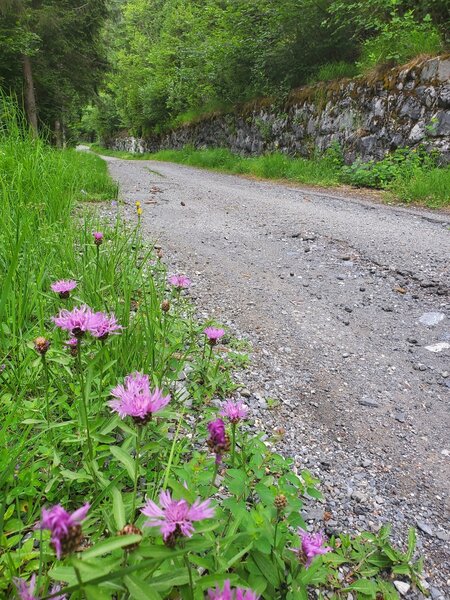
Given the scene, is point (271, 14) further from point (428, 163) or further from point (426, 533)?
point (426, 533)

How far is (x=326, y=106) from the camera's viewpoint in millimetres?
10266

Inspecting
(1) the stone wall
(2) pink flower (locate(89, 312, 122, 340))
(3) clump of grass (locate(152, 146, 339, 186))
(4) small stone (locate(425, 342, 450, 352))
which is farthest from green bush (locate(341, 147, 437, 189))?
(2) pink flower (locate(89, 312, 122, 340))

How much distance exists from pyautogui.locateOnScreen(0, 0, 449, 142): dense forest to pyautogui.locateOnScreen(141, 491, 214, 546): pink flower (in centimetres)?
982

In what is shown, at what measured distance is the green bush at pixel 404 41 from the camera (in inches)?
315

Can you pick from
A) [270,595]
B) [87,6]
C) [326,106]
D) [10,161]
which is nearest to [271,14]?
[326,106]

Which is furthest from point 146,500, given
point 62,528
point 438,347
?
point 438,347

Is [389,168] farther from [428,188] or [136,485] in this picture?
[136,485]

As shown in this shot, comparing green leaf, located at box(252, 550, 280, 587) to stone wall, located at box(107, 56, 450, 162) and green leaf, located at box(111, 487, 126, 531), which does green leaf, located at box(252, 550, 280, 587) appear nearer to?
green leaf, located at box(111, 487, 126, 531)

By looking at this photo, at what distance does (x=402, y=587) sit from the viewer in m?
1.20

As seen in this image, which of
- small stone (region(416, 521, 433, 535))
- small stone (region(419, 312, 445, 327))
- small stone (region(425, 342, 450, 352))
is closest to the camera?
small stone (region(416, 521, 433, 535))

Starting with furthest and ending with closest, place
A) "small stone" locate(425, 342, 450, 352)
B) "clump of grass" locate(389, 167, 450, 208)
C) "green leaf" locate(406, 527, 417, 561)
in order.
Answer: "clump of grass" locate(389, 167, 450, 208), "small stone" locate(425, 342, 450, 352), "green leaf" locate(406, 527, 417, 561)

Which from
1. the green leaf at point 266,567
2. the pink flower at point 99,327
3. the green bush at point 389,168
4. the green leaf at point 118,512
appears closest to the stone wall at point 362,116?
the green bush at point 389,168

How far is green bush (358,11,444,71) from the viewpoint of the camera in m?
8.00

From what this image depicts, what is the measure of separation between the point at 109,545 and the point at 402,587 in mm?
1076
